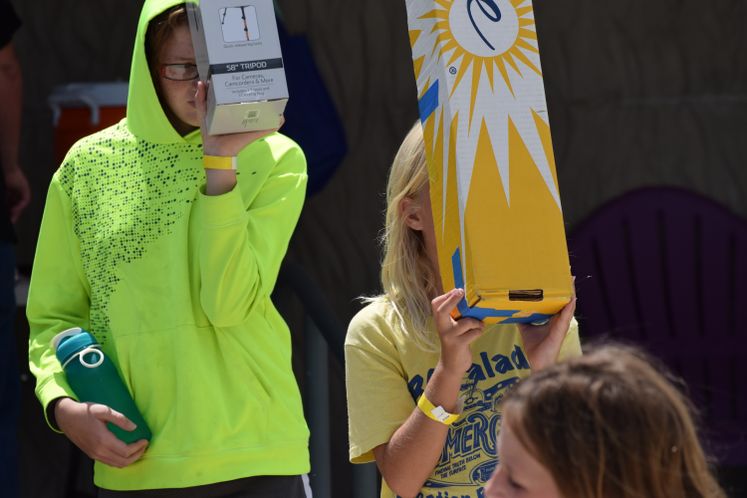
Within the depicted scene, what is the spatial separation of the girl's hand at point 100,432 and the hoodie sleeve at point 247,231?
0.89 feet

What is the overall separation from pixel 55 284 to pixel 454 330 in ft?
3.28

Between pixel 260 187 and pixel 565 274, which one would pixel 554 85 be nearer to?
pixel 260 187

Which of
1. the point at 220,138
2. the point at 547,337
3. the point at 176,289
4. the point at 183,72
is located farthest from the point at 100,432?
the point at 547,337

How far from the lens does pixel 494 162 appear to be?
222 cm

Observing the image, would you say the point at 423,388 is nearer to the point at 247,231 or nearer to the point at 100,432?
the point at 247,231

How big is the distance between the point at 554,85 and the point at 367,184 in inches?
30.5

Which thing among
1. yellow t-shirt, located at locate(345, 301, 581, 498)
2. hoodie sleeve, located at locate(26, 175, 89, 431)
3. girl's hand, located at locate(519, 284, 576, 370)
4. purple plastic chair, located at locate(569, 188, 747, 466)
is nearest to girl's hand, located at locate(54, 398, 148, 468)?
hoodie sleeve, located at locate(26, 175, 89, 431)

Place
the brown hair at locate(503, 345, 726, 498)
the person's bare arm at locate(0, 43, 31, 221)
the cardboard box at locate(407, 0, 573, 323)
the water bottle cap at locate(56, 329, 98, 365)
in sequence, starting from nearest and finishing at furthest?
the brown hair at locate(503, 345, 726, 498) < the cardboard box at locate(407, 0, 573, 323) < the water bottle cap at locate(56, 329, 98, 365) < the person's bare arm at locate(0, 43, 31, 221)

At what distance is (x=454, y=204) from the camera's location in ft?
7.30

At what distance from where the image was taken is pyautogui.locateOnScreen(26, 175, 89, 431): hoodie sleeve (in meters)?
2.81

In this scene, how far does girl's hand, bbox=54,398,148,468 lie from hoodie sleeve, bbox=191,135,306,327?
27 cm

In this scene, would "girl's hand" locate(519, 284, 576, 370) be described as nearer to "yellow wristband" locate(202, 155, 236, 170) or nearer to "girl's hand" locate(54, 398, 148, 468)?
"yellow wristband" locate(202, 155, 236, 170)

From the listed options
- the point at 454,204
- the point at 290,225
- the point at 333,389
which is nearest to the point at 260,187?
the point at 290,225

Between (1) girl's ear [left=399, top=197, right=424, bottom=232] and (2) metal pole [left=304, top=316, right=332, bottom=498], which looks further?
(2) metal pole [left=304, top=316, right=332, bottom=498]
